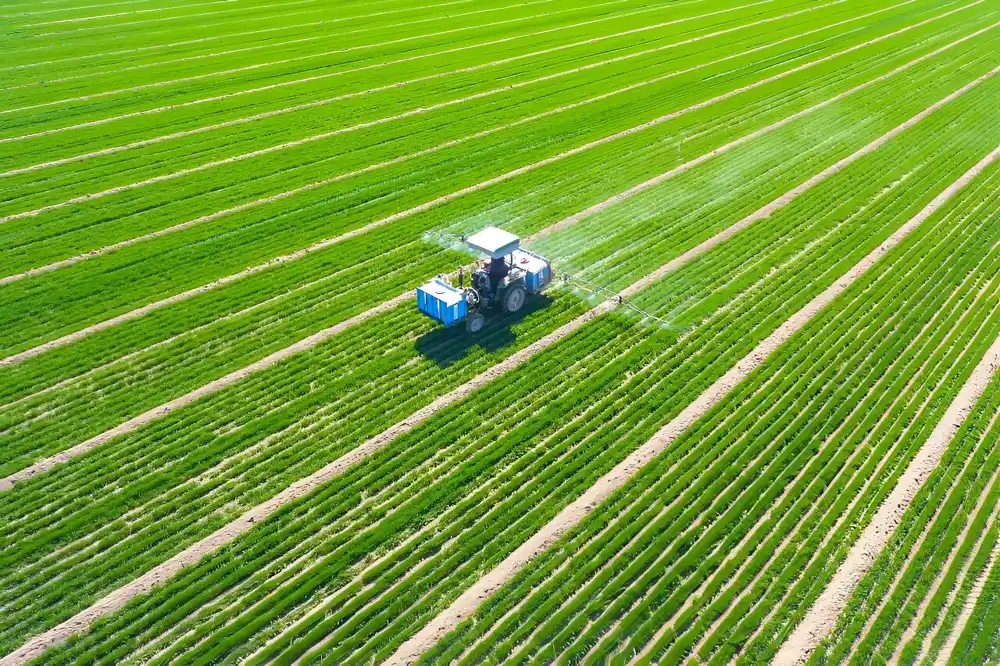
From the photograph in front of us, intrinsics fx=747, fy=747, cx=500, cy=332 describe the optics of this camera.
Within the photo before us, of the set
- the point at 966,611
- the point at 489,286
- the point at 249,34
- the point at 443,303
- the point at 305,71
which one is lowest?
the point at 966,611

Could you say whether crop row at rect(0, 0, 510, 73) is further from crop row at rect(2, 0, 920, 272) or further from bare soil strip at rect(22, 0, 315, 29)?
crop row at rect(2, 0, 920, 272)

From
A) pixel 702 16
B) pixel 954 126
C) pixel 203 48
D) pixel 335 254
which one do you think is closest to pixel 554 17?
pixel 702 16

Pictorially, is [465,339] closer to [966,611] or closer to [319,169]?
[966,611]

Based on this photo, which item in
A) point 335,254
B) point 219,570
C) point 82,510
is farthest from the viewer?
point 335,254

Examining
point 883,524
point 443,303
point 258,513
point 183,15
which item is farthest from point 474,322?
point 183,15

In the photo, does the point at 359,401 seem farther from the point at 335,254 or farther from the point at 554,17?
the point at 554,17

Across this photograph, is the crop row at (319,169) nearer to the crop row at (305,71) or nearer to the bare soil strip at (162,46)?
the crop row at (305,71)
